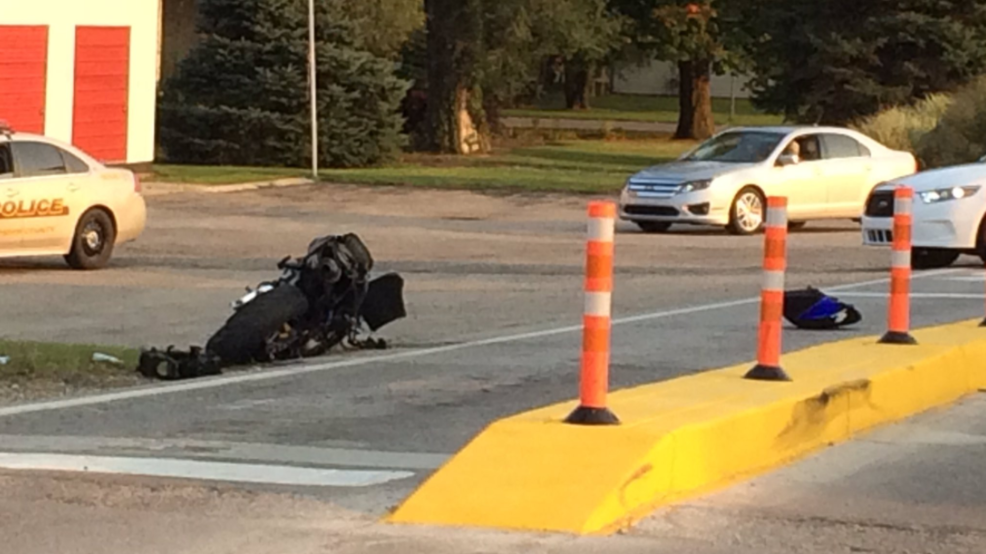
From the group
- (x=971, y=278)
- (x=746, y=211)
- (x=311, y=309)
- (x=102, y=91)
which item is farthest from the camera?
(x=102, y=91)

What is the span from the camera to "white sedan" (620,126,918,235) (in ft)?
86.2

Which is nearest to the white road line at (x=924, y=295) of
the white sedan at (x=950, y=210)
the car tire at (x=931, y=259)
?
the white sedan at (x=950, y=210)

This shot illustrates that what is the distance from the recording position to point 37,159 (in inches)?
790

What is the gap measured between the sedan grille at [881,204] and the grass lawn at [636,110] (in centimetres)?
4358

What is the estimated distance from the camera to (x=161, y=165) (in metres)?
40.2

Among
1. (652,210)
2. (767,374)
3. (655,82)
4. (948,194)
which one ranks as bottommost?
(767,374)

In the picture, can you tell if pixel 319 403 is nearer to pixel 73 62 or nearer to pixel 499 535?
pixel 499 535

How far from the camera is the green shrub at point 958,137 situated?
34562 millimetres

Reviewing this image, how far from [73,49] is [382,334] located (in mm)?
20960

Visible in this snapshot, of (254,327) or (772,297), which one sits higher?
(772,297)

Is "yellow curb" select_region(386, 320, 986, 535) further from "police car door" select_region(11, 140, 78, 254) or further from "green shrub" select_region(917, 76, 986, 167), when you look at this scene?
"green shrub" select_region(917, 76, 986, 167)

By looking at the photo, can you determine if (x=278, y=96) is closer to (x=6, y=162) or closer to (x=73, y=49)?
(x=73, y=49)

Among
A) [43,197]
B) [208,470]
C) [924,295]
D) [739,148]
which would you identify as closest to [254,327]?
[208,470]

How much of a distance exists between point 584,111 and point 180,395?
71.8 metres
